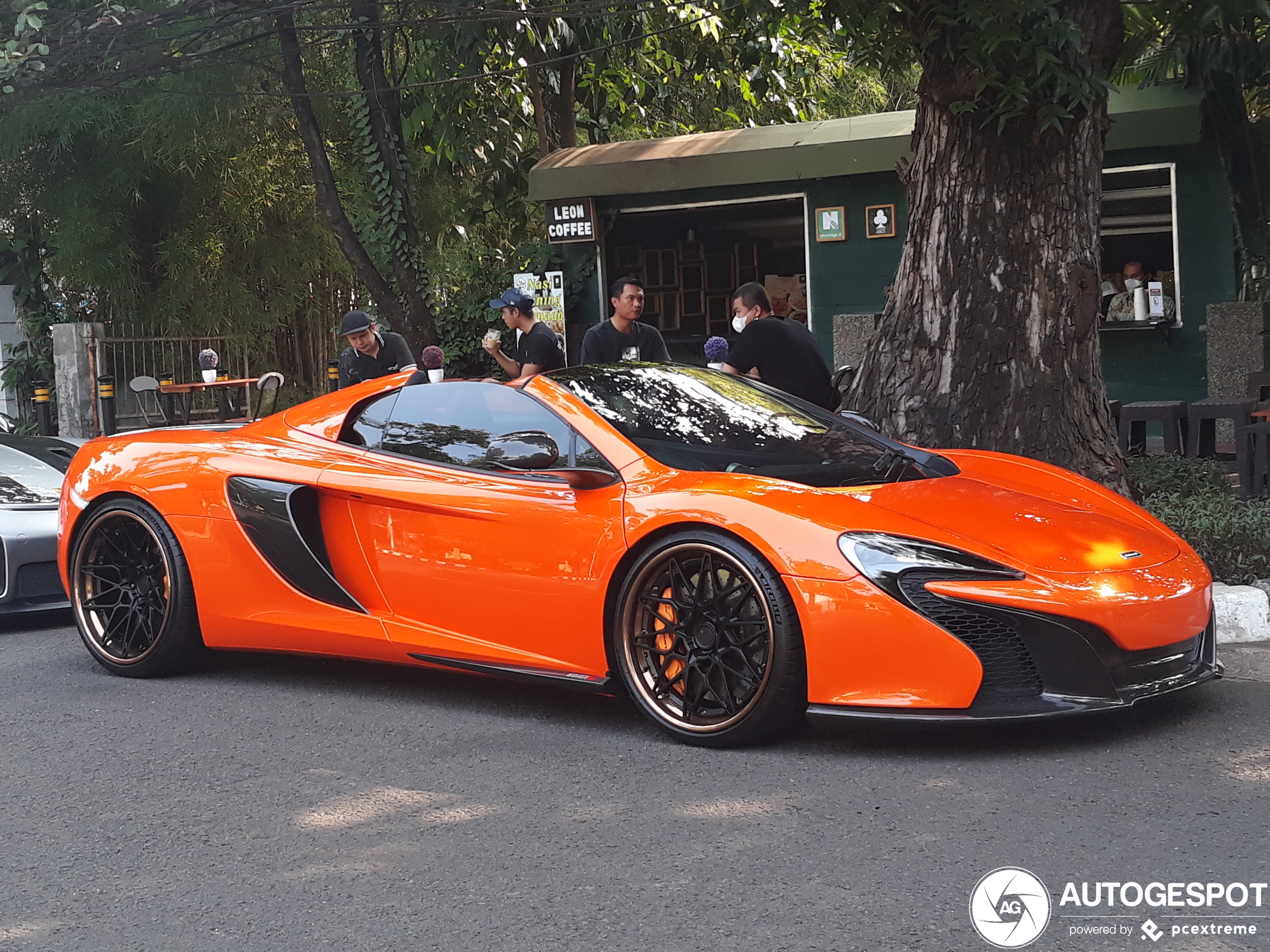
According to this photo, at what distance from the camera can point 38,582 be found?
7434mm

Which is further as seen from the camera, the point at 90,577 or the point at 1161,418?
the point at 1161,418

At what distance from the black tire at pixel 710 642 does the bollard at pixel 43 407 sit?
1454cm

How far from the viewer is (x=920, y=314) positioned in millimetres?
8523

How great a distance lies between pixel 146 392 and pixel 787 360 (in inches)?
494

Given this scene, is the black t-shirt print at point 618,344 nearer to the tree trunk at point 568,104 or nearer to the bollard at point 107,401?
the bollard at point 107,401

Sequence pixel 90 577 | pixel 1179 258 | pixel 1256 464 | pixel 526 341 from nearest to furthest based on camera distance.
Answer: pixel 90 577 → pixel 1256 464 → pixel 526 341 → pixel 1179 258

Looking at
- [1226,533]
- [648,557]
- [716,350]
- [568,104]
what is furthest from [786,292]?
[648,557]

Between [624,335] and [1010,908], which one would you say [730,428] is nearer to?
[1010,908]

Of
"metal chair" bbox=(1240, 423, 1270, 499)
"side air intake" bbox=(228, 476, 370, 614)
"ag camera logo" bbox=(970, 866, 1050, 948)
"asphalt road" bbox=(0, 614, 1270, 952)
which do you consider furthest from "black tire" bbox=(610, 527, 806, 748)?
"metal chair" bbox=(1240, 423, 1270, 499)

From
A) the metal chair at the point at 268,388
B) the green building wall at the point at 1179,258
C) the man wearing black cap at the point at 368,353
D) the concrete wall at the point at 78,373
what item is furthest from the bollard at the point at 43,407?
the green building wall at the point at 1179,258

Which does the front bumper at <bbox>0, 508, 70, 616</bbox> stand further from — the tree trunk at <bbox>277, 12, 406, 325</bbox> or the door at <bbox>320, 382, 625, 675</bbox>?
the tree trunk at <bbox>277, 12, 406, 325</bbox>

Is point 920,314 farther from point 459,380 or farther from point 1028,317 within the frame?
point 459,380

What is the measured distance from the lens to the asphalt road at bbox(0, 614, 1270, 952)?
3213 millimetres

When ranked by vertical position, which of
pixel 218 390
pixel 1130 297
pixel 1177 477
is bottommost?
pixel 1177 477
